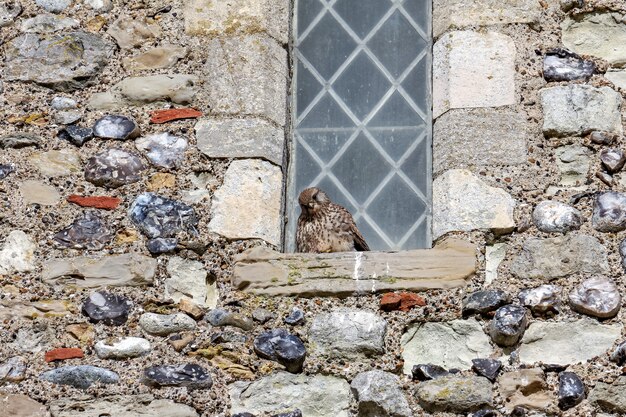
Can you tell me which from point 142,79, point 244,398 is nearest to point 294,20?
point 142,79

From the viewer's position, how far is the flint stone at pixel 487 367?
16.5 feet

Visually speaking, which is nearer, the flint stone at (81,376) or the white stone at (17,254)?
the flint stone at (81,376)

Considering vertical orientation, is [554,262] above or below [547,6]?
below

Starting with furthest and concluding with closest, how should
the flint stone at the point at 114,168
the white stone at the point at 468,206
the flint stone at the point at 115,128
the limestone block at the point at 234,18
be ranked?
the limestone block at the point at 234,18, the flint stone at the point at 115,128, the flint stone at the point at 114,168, the white stone at the point at 468,206

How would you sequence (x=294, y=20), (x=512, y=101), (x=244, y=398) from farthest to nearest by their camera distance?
(x=294, y=20) < (x=512, y=101) < (x=244, y=398)

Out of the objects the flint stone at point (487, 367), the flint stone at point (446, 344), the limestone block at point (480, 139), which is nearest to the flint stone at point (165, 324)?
the flint stone at point (446, 344)

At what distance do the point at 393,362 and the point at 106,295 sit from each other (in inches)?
42.2

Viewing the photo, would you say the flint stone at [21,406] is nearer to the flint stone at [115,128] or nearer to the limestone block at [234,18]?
the flint stone at [115,128]

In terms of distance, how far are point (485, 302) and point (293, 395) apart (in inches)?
29.3

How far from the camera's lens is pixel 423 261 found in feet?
17.4

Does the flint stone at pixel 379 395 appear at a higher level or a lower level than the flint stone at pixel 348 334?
lower

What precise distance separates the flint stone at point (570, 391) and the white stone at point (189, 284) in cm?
127

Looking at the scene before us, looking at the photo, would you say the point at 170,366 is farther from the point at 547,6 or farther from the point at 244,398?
the point at 547,6

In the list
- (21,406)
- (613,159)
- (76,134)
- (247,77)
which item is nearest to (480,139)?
(613,159)
